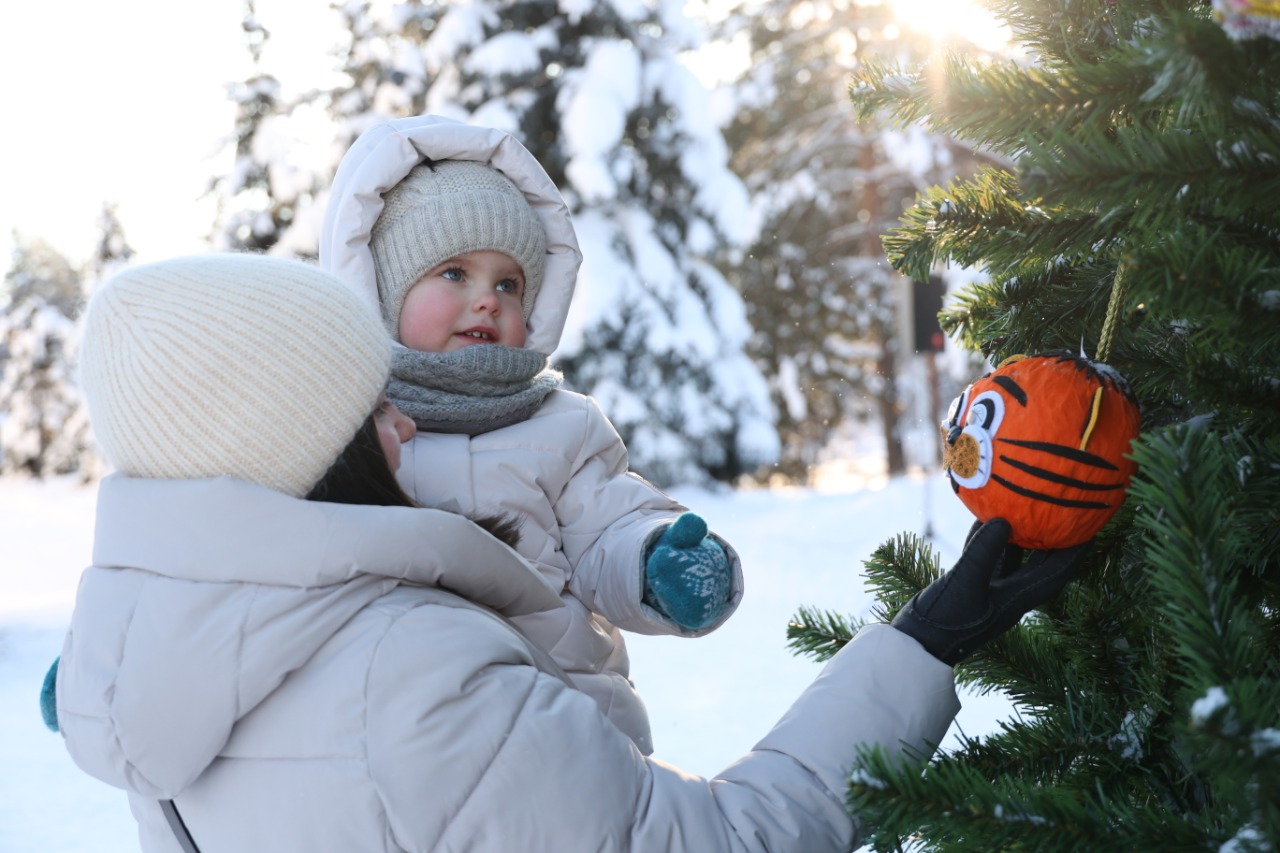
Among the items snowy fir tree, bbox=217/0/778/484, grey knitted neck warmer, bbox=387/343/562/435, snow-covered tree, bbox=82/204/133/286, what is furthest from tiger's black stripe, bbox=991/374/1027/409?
snow-covered tree, bbox=82/204/133/286

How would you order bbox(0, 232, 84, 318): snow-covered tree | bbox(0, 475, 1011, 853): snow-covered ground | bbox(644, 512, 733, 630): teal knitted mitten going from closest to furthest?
bbox(644, 512, 733, 630): teal knitted mitten < bbox(0, 475, 1011, 853): snow-covered ground < bbox(0, 232, 84, 318): snow-covered tree

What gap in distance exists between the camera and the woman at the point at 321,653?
1146 mm

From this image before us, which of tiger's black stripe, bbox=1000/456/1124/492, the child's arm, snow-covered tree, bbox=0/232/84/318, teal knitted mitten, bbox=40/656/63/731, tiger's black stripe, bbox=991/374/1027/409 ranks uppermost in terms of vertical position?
tiger's black stripe, bbox=991/374/1027/409

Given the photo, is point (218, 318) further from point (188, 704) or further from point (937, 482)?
point (937, 482)

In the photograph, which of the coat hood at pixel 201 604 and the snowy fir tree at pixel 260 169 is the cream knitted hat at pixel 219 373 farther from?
the snowy fir tree at pixel 260 169

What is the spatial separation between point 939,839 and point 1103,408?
492mm

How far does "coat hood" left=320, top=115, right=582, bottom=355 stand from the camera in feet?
7.66

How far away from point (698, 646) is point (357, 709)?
5.93 meters

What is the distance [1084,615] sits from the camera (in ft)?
4.51

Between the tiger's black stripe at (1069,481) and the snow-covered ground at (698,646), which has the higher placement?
the tiger's black stripe at (1069,481)

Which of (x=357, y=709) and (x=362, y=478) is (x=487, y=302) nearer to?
(x=362, y=478)

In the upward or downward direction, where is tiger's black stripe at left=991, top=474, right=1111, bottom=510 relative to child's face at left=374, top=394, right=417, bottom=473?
upward

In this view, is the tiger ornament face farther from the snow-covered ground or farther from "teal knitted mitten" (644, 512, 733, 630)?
"teal knitted mitten" (644, 512, 733, 630)

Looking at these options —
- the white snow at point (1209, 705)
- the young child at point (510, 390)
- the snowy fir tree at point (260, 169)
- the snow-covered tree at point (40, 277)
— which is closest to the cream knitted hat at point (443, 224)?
the young child at point (510, 390)
